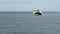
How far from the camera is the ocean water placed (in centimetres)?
267

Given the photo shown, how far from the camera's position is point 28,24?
111 inches

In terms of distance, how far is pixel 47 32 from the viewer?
265cm

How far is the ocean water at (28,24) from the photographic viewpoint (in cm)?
267

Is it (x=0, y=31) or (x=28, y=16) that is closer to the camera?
(x=0, y=31)

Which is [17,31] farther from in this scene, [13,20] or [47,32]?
[47,32]
